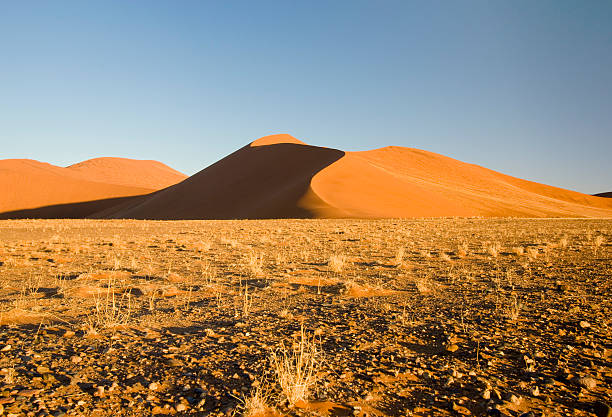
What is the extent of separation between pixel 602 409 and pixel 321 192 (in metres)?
41.5

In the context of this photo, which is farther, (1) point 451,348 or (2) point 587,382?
(1) point 451,348

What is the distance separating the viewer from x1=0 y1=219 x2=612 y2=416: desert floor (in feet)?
9.36

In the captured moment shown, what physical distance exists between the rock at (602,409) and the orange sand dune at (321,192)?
33993 mm

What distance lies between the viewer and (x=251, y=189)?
53844mm

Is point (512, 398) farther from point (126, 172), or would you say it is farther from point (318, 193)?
point (126, 172)

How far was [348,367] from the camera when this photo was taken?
343 cm

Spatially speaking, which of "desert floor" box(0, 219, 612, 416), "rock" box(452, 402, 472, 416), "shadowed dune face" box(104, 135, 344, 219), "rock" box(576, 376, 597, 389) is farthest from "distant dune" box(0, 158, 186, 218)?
"rock" box(576, 376, 597, 389)

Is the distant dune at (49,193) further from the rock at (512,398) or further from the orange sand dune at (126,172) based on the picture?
the rock at (512,398)

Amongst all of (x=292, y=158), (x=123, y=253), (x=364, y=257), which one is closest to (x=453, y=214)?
(x=292, y=158)

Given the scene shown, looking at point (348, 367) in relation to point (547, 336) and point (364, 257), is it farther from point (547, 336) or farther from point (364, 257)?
point (364, 257)

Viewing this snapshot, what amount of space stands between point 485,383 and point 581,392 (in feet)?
2.16

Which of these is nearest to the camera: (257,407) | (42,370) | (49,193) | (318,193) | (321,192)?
(257,407)

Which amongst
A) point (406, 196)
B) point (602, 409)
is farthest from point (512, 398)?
point (406, 196)

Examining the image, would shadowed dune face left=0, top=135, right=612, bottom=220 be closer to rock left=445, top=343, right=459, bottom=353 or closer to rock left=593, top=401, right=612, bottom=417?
rock left=445, top=343, right=459, bottom=353
